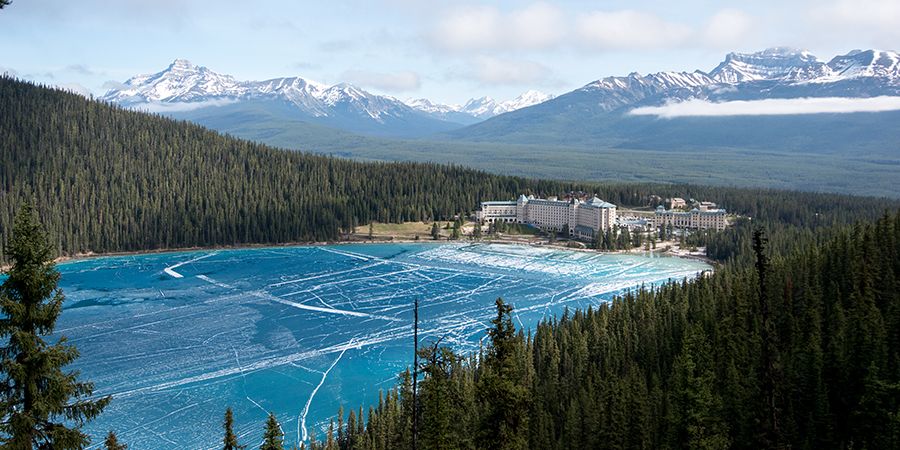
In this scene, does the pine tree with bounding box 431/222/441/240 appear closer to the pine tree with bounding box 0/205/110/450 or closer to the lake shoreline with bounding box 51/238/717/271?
the lake shoreline with bounding box 51/238/717/271

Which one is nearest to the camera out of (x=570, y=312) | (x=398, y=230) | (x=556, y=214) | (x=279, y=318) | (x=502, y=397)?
(x=502, y=397)

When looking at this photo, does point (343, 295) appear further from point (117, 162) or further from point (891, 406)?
point (117, 162)

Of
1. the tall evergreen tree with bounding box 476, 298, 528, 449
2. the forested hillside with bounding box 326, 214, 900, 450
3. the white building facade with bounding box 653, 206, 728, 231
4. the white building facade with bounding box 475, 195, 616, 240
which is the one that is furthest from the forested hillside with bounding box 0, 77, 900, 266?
the tall evergreen tree with bounding box 476, 298, 528, 449

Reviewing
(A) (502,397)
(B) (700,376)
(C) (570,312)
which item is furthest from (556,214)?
(A) (502,397)

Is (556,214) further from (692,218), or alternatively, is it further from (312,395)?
(312,395)

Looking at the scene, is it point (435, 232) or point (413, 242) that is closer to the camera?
point (413, 242)

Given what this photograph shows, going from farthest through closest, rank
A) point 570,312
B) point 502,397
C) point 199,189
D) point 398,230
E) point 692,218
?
point 398,230, point 692,218, point 199,189, point 570,312, point 502,397

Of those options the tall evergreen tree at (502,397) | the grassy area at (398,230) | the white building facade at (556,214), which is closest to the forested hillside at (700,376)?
the tall evergreen tree at (502,397)
